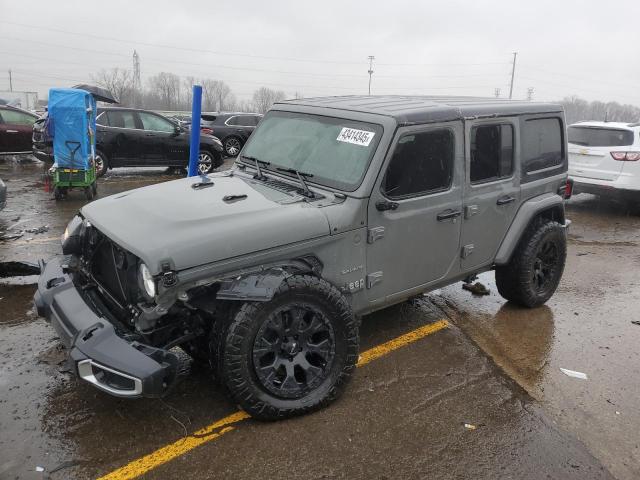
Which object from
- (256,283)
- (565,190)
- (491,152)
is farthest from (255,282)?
(565,190)

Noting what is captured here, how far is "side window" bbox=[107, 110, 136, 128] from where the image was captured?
11.9 m

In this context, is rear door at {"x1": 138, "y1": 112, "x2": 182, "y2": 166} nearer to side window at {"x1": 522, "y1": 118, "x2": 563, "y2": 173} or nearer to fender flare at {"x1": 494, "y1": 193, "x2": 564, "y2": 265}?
side window at {"x1": 522, "y1": 118, "x2": 563, "y2": 173}

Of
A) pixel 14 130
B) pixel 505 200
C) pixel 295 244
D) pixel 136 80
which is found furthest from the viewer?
pixel 136 80

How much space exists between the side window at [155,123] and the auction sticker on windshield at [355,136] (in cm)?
974

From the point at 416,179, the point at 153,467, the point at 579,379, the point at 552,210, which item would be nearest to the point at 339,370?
the point at 153,467

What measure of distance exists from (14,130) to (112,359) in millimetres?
13500

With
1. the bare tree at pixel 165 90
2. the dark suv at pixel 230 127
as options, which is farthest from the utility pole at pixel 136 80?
the dark suv at pixel 230 127

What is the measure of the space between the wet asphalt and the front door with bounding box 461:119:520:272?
0.80 metres

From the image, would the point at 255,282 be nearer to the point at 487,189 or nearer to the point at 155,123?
the point at 487,189

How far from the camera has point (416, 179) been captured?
370 cm

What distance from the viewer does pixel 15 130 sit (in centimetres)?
1362

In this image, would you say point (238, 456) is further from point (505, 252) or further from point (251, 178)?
point (505, 252)

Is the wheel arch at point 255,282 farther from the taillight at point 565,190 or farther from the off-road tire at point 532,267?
the taillight at point 565,190

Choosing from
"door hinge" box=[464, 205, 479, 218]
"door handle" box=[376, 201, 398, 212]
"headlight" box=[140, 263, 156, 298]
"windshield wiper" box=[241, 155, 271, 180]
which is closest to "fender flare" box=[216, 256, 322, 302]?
"headlight" box=[140, 263, 156, 298]
